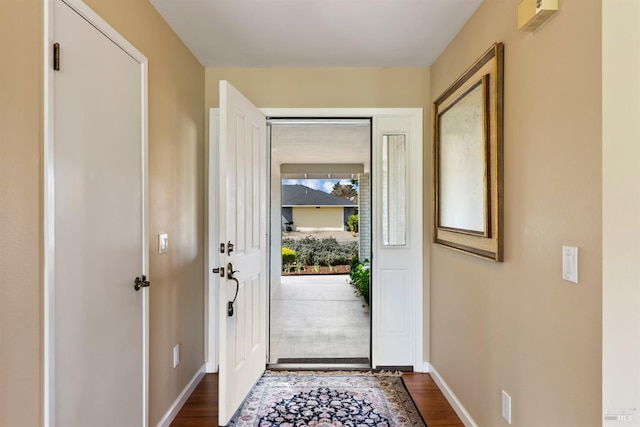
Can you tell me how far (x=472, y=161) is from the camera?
1.96m

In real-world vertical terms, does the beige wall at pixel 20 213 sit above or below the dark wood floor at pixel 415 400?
above

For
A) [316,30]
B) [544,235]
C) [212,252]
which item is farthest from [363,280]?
[544,235]

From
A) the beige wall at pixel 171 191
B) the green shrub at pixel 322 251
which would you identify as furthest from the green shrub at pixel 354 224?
the beige wall at pixel 171 191

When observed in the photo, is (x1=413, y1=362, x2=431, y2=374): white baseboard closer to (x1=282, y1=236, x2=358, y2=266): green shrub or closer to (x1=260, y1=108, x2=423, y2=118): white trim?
(x1=260, y1=108, x2=423, y2=118): white trim

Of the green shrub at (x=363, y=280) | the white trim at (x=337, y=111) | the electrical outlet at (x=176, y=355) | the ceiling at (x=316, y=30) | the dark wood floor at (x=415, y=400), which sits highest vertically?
the ceiling at (x=316, y=30)

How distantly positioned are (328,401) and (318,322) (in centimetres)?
189

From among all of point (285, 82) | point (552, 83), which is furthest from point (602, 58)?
point (285, 82)

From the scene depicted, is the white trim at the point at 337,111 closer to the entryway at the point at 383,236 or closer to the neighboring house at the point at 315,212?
the entryway at the point at 383,236

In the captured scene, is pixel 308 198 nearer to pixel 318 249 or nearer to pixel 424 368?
pixel 318 249

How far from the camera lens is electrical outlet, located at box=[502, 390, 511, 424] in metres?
1.62

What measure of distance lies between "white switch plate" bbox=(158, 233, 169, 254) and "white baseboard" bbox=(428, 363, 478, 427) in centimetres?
206

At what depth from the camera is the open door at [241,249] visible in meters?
2.05

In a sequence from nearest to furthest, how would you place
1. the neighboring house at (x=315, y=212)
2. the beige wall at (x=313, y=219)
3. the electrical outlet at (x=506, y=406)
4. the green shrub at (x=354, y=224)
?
the electrical outlet at (x=506, y=406) → the green shrub at (x=354, y=224) → the neighboring house at (x=315, y=212) → the beige wall at (x=313, y=219)

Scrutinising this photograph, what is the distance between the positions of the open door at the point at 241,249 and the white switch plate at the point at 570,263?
65.1 inches
